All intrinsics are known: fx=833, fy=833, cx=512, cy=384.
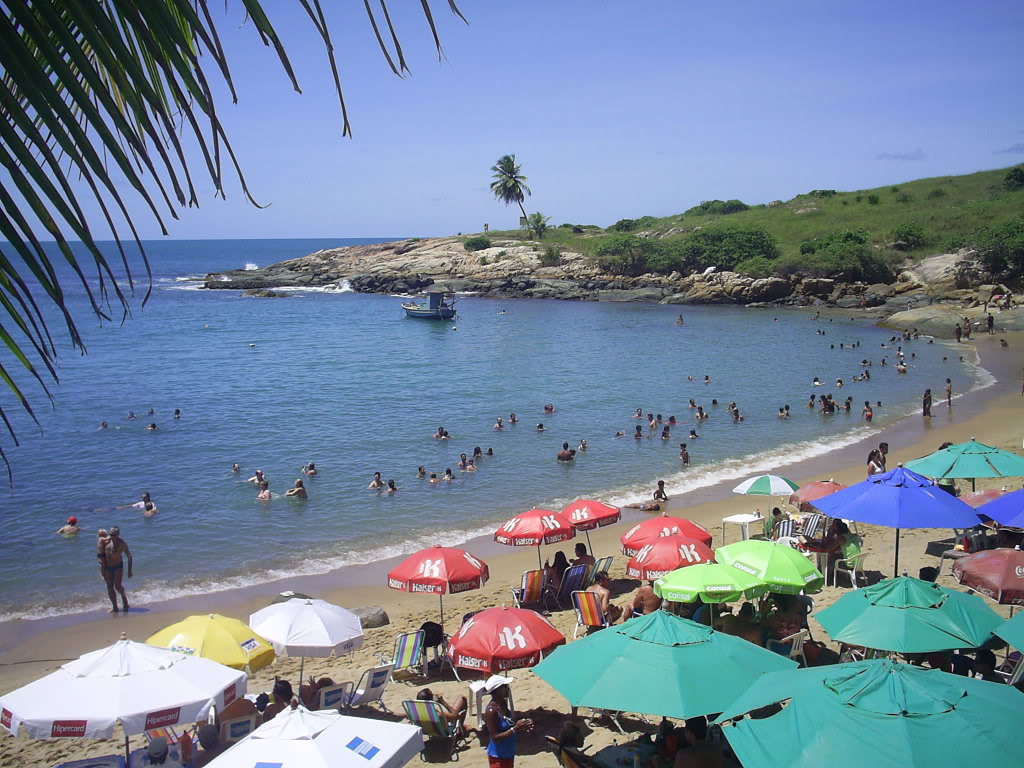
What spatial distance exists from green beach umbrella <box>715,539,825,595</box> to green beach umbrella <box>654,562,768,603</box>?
7.2 inches

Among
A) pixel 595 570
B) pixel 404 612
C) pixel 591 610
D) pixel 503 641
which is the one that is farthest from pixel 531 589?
pixel 503 641

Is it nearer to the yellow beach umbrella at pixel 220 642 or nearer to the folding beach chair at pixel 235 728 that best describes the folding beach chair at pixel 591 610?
the yellow beach umbrella at pixel 220 642

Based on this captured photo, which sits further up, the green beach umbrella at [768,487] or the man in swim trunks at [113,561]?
the green beach umbrella at [768,487]

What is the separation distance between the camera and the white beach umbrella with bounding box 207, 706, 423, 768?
6.34 meters

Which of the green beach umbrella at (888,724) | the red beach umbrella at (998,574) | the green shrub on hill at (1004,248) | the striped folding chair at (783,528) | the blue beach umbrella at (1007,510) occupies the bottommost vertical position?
the striped folding chair at (783,528)

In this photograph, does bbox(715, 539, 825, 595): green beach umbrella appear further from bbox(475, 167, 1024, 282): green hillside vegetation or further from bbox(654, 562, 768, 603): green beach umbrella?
bbox(475, 167, 1024, 282): green hillside vegetation

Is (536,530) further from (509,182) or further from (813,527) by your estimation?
(509,182)

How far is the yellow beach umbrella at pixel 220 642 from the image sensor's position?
9430 mm

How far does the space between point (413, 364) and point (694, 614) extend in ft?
128

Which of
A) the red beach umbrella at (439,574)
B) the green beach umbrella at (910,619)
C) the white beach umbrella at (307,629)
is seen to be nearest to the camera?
the green beach umbrella at (910,619)

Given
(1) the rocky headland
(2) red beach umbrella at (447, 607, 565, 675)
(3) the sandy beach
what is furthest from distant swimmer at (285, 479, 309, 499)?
(1) the rocky headland

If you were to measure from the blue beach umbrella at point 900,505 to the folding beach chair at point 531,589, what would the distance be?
15.5ft

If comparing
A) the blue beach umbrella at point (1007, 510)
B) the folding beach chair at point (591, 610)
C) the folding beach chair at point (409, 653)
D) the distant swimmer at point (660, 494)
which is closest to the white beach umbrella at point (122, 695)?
the folding beach chair at point (409, 653)

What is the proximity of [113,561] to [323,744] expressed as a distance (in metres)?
11.1
